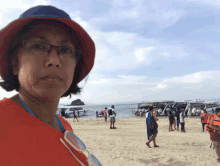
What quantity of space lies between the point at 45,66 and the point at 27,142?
17.0 inches

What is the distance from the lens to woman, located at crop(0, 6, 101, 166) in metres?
0.79

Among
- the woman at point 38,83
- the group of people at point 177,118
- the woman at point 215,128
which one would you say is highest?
the woman at point 38,83

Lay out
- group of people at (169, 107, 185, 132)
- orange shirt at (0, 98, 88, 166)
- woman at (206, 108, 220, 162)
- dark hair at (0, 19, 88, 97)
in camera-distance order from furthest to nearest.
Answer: group of people at (169, 107, 185, 132) → woman at (206, 108, 220, 162) → dark hair at (0, 19, 88, 97) → orange shirt at (0, 98, 88, 166)

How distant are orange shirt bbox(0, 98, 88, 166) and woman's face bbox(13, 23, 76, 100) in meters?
0.17

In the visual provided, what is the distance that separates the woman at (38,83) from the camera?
79 centimetres

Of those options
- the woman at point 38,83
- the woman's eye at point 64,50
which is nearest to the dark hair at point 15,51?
the woman at point 38,83

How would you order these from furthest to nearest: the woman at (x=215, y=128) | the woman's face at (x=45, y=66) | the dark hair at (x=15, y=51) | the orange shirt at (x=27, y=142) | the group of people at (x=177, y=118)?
the group of people at (x=177, y=118) → the woman at (x=215, y=128) → the dark hair at (x=15, y=51) → the woman's face at (x=45, y=66) → the orange shirt at (x=27, y=142)

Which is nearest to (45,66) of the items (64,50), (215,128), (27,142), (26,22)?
(64,50)

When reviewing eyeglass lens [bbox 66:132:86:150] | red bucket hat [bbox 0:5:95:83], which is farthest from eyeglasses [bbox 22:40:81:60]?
eyeglass lens [bbox 66:132:86:150]

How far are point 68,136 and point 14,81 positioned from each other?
642 millimetres

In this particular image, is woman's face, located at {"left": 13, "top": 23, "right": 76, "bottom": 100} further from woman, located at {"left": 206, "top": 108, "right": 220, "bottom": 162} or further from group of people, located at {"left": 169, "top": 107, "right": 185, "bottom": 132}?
group of people, located at {"left": 169, "top": 107, "right": 185, "bottom": 132}

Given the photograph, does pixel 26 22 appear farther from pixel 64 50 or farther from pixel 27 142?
pixel 27 142

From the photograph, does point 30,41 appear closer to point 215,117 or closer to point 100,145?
point 215,117

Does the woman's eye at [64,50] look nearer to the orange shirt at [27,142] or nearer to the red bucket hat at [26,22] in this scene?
the red bucket hat at [26,22]
